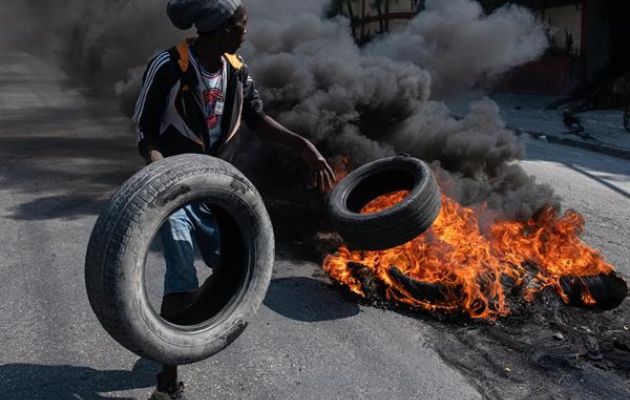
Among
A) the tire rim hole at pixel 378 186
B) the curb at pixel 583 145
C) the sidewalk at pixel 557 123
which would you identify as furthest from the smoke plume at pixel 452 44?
the tire rim hole at pixel 378 186

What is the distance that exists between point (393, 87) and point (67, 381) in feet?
17.1

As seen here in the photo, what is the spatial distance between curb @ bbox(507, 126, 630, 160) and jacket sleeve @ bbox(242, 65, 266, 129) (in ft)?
37.2

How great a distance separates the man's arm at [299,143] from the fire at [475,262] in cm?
120

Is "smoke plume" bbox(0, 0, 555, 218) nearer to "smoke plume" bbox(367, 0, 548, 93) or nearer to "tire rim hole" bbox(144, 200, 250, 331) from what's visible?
"smoke plume" bbox(367, 0, 548, 93)

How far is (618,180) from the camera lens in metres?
10.6

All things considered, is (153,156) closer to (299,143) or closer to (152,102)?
(152,102)

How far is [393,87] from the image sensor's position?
25.2ft

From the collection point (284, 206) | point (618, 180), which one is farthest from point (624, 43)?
point (284, 206)

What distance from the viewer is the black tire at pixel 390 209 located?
15.1 ft

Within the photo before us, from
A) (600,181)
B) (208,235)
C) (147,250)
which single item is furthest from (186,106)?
(600,181)

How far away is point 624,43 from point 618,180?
12.4 metres

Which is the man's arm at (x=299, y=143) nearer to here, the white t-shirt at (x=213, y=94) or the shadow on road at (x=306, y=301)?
the white t-shirt at (x=213, y=94)

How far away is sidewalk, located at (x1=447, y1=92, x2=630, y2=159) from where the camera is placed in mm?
14320

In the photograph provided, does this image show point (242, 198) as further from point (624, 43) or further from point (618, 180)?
point (624, 43)
